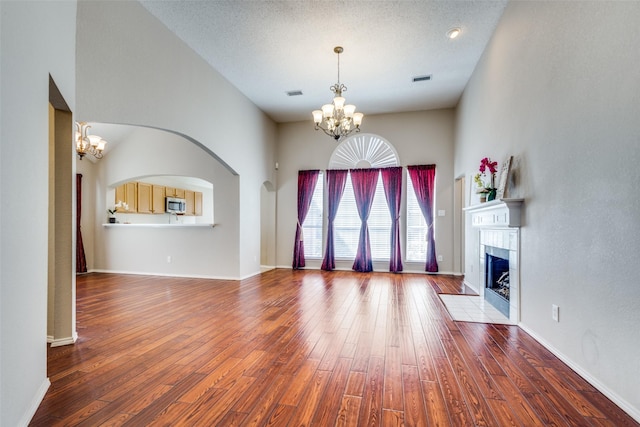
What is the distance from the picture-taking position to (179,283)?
18.4 feet

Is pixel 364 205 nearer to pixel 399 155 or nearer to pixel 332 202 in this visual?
pixel 332 202

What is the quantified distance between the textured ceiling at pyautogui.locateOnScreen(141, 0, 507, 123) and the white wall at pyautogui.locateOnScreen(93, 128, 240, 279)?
184cm

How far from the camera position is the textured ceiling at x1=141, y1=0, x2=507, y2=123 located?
3.68 m

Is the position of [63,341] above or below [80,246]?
below

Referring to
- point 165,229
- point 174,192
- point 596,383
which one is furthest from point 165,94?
point 174,192

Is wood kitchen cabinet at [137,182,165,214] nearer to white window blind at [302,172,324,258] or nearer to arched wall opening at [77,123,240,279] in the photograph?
arched wall opening at [77,123,240,279]

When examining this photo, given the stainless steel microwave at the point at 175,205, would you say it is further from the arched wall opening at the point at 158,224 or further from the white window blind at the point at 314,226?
the white window blind at the point at 314,226

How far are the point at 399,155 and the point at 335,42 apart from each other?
3316 millimetres

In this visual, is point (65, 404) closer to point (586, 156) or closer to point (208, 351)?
point (208, 351)

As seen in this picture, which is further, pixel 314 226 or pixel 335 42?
pixel 314 226

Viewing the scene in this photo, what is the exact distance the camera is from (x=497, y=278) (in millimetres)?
4312

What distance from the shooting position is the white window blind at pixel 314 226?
7488 millimetres

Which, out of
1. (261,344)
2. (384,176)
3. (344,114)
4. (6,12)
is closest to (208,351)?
(261,344)

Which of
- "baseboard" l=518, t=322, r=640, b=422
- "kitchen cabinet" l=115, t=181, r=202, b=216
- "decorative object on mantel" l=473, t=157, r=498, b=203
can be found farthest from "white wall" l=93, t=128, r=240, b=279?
"baseboard" l=518, t=322, r=640, b=422
